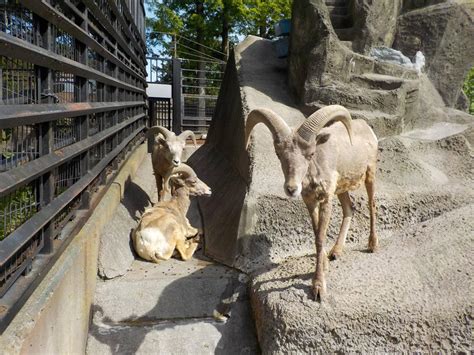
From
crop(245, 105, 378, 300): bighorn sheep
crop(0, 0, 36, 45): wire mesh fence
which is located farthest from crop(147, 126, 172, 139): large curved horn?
crop(0, 0, 36, 45): wire mesh fence

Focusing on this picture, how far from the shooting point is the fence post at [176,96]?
1449cm

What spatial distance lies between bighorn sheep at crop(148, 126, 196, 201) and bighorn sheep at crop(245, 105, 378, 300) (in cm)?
253

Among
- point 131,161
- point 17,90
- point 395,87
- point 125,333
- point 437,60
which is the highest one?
point 437,60

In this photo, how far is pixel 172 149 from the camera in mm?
6617

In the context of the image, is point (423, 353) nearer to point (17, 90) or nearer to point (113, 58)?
point (17, 90)

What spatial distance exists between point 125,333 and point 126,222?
1875 mm

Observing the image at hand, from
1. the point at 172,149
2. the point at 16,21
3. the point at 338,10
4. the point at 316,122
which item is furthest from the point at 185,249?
the point at 338,10

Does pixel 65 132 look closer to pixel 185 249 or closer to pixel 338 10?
pixel 185 249

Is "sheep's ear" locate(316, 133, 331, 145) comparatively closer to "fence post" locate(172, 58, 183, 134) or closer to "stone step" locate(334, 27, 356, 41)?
"stone step" locate(334, 27, 356, 41)

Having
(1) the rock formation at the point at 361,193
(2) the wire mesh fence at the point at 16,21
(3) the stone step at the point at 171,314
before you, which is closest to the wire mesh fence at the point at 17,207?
(2) the wire mesh fence at the point at 16,21

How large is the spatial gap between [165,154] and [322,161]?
332cm

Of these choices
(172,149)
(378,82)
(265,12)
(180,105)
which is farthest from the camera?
(265,12)

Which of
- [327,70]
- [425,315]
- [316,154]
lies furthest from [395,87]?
[425,315]

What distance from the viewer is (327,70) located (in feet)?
24.5
